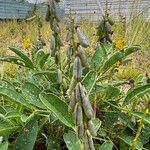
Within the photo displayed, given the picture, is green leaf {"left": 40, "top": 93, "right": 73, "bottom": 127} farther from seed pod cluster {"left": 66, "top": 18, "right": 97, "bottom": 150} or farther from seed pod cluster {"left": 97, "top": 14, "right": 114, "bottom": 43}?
seed pod cluster {"left": 97, "top": 14, "right": 114, "bottom": 43}

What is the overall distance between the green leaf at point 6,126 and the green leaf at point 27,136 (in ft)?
0.13

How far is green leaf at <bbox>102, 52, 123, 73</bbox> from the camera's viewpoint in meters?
1.98

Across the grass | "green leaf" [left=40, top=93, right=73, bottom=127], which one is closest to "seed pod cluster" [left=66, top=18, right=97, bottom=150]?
"green leaf" [left=40, top=93, right=73, bottom=127]

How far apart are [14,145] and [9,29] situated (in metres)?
8.48

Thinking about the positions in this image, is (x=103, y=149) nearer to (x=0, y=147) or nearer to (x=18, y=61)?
(x=0, y=147)

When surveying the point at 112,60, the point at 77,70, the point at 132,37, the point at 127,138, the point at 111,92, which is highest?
the point at 77,70

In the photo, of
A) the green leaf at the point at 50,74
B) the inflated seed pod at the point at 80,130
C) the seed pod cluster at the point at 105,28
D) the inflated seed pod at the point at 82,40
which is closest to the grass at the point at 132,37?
the seed pod cluster at the point at 105,28

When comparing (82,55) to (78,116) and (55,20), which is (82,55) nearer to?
(78,116)

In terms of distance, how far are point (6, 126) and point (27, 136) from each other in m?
0.09

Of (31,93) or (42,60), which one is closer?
(31,93)

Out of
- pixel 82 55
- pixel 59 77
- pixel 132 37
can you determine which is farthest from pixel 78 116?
pixel 132 37

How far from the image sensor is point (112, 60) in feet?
6.62

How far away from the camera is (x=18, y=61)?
91.4 inches

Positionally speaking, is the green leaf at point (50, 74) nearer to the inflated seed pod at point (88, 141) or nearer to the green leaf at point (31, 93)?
the green leaf at point (31, 93)
